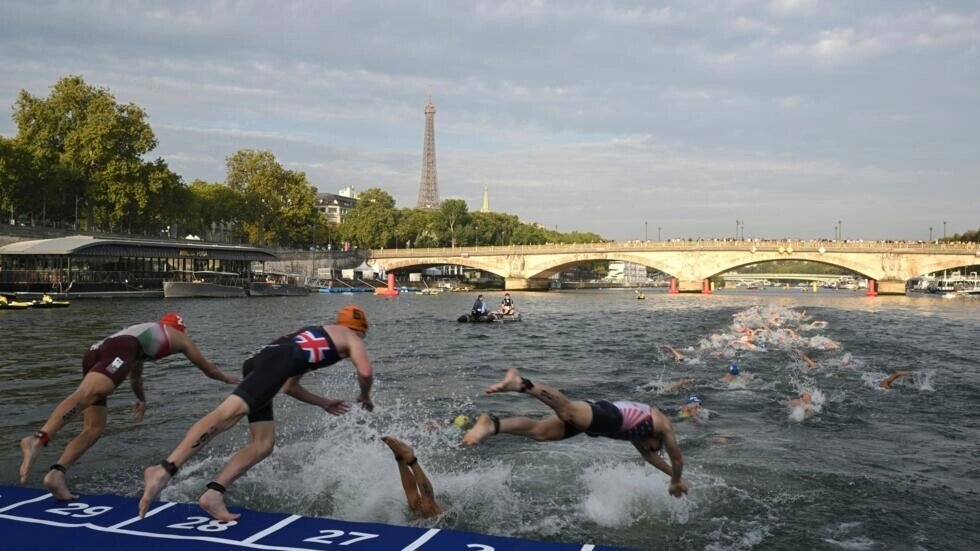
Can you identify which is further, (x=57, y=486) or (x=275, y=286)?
(x=275, y=286)

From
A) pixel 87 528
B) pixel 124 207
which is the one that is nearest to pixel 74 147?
pixel 124 207

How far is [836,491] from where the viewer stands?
36.4 ft

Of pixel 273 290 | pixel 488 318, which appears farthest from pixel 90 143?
pixel 488 318

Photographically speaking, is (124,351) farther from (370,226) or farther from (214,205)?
(370,226)

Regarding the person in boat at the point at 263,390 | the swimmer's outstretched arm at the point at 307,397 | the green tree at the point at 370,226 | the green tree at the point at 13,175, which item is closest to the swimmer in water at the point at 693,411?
the swimmer's outstretched arm at the point at 307,397

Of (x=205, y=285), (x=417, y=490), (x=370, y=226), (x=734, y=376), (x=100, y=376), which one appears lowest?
(x=205, y=285)

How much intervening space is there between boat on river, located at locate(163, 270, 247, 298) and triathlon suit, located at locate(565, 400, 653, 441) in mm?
70614

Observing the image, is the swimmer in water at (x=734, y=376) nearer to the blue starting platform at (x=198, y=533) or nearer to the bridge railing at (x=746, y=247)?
the blue starting platform at (x=198, y=533)

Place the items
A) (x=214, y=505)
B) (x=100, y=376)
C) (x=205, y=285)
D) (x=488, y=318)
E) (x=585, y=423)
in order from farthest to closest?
(x=205, y=285), (x=488, y=318), (x=100, y=376), (x=585, y=423), (x=214, y=505)

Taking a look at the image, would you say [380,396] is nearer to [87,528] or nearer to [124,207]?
[87,528]

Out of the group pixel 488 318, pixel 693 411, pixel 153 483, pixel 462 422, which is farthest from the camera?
pixel 488 318

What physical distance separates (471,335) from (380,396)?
1962cm

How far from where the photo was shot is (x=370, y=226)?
140 m

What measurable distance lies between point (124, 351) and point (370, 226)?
13202cm
